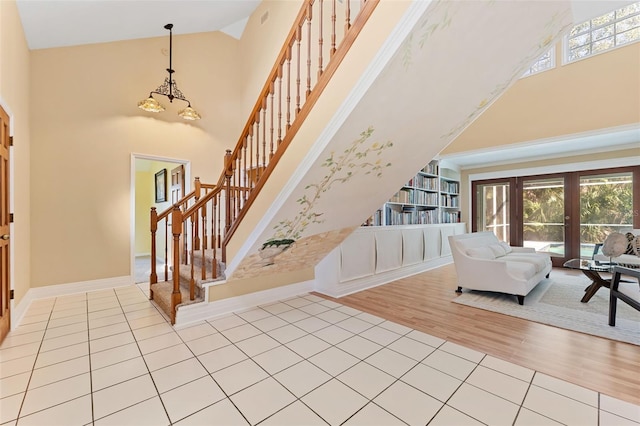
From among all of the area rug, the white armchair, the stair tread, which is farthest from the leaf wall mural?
the area rug

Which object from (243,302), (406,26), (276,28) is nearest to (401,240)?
(243,302)

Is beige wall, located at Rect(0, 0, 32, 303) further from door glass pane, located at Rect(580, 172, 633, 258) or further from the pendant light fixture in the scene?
door glass pane, located at Rect(580, 172, 633, 258)

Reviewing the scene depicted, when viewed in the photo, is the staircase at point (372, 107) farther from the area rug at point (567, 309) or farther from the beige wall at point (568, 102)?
the beige wall at point (568, 102)

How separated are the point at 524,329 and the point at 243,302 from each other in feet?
9.27

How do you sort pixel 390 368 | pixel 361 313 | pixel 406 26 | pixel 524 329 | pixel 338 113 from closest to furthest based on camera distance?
pixel 406 26
pixel 338 113
pixel 390 368
pixel 524 329
pixel 361 313

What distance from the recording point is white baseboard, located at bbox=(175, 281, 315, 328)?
2590 millimetres

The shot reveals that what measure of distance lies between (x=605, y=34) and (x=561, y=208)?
307 centimetres

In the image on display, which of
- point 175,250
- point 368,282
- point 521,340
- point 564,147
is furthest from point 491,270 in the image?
point 175,250

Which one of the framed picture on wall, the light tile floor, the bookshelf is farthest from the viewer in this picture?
the framed picture on wall

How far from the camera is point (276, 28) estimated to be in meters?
4.62

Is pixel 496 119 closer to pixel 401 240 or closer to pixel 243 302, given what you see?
pixel 401 240

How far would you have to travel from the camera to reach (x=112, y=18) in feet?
11.1

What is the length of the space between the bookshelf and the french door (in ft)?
2.32

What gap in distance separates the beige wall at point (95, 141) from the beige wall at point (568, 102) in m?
5.44
